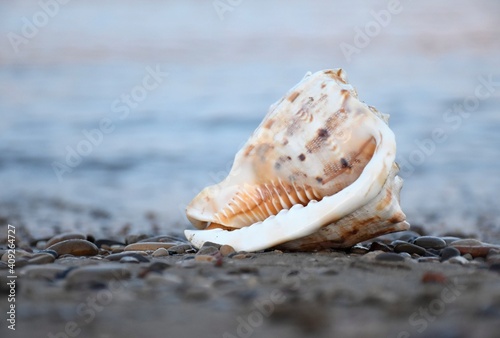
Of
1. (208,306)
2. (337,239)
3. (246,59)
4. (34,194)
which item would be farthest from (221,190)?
(246,59)

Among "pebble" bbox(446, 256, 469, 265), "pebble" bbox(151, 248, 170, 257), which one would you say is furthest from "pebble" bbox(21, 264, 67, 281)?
"pebble" bbox(446, 256, 469, 265)

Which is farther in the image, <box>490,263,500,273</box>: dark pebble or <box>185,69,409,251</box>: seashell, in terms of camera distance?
<box>185,69,409,251</box>: seashell

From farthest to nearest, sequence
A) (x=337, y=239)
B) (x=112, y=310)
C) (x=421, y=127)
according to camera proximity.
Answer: (x=421, y=127)
(x=337, y=239)
(x=112, y=310)

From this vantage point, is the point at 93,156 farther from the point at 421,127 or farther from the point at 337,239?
the point at 337,239
